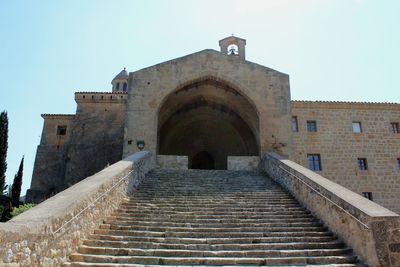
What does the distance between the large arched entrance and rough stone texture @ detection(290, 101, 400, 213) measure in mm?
3073

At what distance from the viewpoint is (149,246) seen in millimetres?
5324

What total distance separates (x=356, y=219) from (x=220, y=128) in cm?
1382

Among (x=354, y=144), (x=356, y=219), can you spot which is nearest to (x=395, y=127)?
(x=354, y=144)

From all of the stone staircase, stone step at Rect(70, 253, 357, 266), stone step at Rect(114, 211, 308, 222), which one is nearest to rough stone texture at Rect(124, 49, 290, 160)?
the stone staircase

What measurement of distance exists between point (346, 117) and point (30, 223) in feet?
57.5

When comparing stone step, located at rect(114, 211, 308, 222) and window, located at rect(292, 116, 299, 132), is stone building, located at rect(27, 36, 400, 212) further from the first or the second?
stone step, located at rect(114, 211, 308, 222)

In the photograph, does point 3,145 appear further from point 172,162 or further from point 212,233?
point 212,233

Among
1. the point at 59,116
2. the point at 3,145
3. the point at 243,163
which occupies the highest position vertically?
the point at 59,116

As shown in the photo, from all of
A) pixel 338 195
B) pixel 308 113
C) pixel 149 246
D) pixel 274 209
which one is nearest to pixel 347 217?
pixel 338 195

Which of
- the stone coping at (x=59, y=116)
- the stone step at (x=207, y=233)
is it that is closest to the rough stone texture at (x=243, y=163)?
the stone step at (x=207, y=233)

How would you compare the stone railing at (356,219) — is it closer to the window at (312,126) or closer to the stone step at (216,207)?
the stone step at (216,207)

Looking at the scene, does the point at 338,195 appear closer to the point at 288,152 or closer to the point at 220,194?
the point at 220,194

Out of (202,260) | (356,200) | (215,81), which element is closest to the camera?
(202,260)

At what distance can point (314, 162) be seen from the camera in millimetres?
16953
